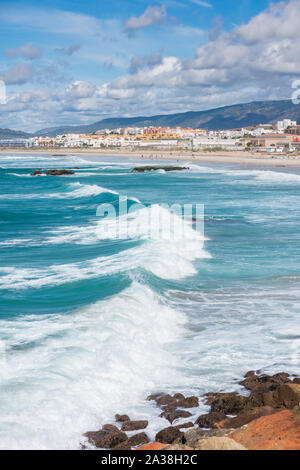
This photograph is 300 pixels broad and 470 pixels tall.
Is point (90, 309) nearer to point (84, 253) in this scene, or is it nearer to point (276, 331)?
point (276, 331)

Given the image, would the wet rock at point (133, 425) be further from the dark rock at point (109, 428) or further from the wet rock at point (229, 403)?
the wet rock at point (229, 403)

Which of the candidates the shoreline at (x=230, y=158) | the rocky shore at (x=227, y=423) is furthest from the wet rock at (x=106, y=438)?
the shoreline at (x=230, y=158)

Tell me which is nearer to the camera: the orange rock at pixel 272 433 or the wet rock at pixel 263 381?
the orange rock at pixel 272 433

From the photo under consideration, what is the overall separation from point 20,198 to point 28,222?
→ 1197 centimetres

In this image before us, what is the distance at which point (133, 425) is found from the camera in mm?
6457

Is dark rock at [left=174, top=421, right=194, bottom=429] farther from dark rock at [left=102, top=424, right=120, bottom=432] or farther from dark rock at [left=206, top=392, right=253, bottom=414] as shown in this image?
dark rock at [left=102, top=424, right=120, bottom=432]

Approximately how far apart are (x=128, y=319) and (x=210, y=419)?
13.8ft

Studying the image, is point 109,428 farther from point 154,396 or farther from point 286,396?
point 286,396

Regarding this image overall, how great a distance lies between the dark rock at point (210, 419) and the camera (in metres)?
6.40

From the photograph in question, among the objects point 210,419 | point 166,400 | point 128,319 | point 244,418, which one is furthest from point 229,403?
point 128,319
